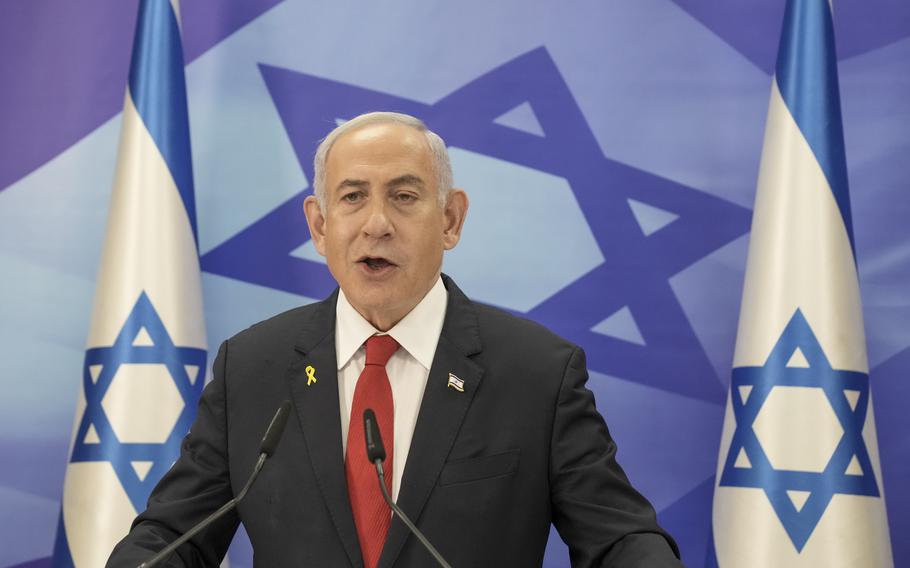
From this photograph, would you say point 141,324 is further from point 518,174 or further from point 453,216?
point 453,216

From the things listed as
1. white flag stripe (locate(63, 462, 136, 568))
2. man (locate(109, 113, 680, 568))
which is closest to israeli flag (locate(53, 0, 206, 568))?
white flag stripe (locate(63, 462, 136, 568))

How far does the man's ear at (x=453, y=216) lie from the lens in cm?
216

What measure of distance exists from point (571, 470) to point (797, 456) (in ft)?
4.51

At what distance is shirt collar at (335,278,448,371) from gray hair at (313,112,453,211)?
22 centimetres

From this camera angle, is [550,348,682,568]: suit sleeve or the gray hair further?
the gray hair

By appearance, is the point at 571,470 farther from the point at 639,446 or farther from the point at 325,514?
the point at 639,446

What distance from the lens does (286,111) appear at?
153 inches

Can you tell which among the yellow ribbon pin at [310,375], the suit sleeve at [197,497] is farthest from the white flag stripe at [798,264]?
the suit sleeve at [197,497]

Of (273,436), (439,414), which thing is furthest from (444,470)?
(273,436)

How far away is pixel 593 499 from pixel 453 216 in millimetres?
660

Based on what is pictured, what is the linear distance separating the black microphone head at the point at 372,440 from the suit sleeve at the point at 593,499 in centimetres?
44

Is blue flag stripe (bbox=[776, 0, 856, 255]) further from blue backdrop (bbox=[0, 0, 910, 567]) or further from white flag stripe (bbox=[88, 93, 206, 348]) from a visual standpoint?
white flag stripe (bbox=[88, 93, 206, 348])

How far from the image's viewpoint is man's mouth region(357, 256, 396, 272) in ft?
6.57

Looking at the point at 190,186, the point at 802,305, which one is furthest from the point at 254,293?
the point at 802,305
